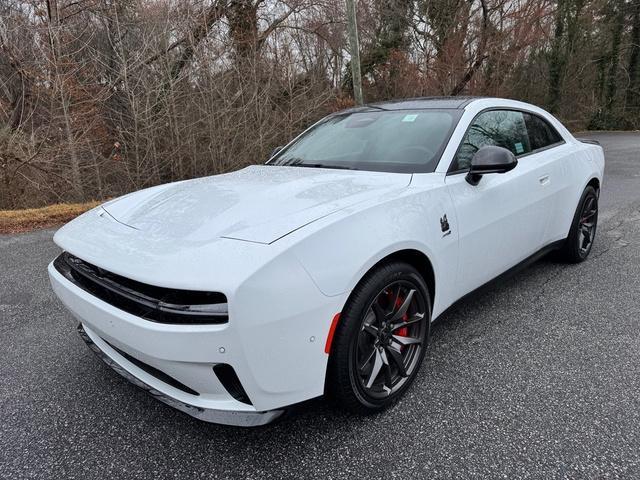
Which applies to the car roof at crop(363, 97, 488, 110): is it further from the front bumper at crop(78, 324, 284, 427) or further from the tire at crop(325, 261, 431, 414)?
the front bumper at crop(78, 324, 284, 427)

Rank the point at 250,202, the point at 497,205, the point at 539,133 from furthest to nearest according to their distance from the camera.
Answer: the point at 539,133 → the point at 497,205 → the point at 250,202

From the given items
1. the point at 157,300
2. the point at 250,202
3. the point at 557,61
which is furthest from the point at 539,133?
the point at 557,61

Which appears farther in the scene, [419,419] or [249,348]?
[419,419]

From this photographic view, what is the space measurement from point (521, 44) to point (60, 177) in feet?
51.6

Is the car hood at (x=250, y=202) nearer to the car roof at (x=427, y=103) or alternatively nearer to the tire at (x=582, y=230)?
the car roof at (x=427, y=103)

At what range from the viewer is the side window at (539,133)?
3.47 meters

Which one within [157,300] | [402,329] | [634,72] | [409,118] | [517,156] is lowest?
[402,329]

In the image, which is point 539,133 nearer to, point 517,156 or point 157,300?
point 517,156

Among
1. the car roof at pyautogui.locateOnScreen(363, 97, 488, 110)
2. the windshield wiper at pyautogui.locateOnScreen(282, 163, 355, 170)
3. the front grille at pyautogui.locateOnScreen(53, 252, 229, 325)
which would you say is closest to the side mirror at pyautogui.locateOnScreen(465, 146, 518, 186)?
the car roof at pyautogui.locateOnScreen(363, 97, 488, 110)

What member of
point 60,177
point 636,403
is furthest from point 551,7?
point 636,403

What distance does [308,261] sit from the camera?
170 cm

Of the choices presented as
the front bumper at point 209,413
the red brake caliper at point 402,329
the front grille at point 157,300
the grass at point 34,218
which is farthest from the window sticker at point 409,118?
the grass at point 34,218

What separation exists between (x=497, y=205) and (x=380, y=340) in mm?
1211

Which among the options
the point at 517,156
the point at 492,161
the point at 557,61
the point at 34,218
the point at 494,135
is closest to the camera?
the point at 492,161
